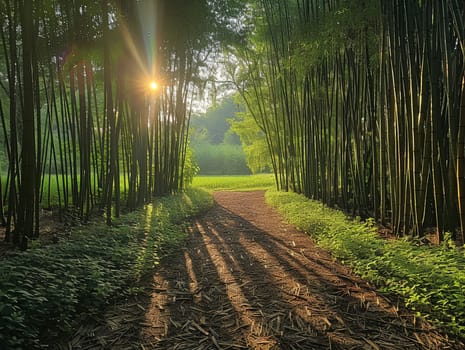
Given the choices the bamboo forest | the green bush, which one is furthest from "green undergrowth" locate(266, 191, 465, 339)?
the green bush

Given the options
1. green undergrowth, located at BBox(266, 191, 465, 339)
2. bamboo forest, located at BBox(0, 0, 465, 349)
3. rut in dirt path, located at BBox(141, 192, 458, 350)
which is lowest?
rut in dirt path, located at BBox(141, 192, 458, 350)

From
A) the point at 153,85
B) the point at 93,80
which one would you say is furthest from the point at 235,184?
the point at 93,80

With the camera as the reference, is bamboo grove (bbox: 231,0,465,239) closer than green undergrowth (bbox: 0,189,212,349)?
No

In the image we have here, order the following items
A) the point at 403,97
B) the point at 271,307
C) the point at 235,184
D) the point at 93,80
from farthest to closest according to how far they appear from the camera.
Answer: the point at 235,184, the point at 93,80, the point at 403,97, the point at 271,307

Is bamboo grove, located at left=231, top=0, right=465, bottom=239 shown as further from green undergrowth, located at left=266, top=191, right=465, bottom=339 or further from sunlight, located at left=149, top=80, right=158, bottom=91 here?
sunlight, located at left=149, top=80, right=158, bottom=91

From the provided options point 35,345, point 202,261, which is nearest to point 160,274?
point 202,261

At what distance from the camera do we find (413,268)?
76.8 inches

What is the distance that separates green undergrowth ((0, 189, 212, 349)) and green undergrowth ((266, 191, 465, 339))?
158cm

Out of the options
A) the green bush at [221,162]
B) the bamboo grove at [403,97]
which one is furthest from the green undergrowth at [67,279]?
the green bush at [221,162]

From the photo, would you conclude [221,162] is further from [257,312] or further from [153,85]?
[257,312]

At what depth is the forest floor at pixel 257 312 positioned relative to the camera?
1504mm

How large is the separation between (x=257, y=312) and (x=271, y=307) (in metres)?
0.11

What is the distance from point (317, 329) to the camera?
1603 mm

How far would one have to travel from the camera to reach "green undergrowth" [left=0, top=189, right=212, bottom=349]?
1.35 metres
